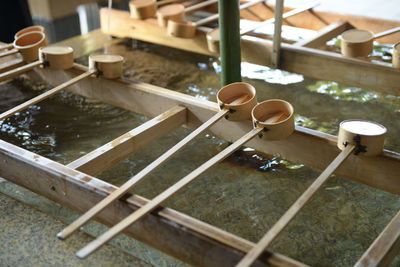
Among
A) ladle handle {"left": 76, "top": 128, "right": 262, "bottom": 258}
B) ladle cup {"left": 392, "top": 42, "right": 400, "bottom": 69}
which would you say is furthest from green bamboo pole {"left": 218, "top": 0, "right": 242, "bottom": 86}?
ladle cup {"left": 392, "top": 42, "right": 400, "bottom": 69}

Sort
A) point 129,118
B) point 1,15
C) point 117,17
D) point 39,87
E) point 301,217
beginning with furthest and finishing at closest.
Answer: point 1,15 < point 117,17 < point 39,87 < point 129,118 < point 301,217

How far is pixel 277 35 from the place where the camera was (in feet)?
11.5

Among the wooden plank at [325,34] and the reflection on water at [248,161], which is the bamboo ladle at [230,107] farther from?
the wooden plank at [325,34]

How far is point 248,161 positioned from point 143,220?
3.95 feet

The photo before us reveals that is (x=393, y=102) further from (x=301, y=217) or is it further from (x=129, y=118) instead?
(x=129, y=118)

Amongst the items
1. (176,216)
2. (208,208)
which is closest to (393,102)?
(208,208)

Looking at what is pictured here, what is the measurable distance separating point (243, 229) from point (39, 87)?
7.85ft

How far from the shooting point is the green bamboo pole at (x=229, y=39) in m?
2.86

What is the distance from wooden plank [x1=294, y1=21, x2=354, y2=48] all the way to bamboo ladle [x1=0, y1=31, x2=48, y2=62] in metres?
1.86

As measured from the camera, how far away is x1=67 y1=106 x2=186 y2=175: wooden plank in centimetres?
241

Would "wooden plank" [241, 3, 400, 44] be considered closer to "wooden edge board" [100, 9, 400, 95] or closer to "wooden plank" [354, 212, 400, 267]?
"wooden edge board" [100, 9, 400, 95]

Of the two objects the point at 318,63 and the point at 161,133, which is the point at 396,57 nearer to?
the point at 318,63

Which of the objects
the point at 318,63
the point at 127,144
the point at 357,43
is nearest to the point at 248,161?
the point at 127,144

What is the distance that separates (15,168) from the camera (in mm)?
2387
